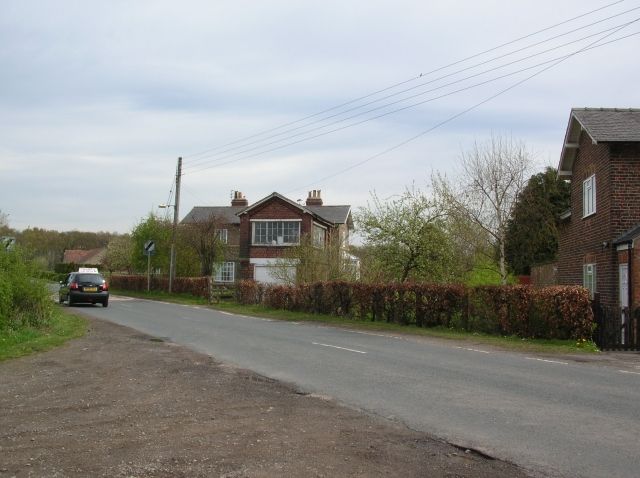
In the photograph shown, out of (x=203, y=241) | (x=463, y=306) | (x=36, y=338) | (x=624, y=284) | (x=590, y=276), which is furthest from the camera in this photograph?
(x=203, y=241)

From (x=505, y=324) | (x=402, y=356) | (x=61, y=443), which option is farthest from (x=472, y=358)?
(x=61, y=443)

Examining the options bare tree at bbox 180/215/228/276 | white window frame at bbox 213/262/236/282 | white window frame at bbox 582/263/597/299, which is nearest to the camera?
white window frame at bbox 582/263/597/299

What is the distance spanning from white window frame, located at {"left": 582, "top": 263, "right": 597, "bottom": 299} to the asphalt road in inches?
289

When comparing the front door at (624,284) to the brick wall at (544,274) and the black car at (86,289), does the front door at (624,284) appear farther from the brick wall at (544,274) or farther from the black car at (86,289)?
the black car at (86,289)

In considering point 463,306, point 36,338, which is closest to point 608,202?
point 463,306

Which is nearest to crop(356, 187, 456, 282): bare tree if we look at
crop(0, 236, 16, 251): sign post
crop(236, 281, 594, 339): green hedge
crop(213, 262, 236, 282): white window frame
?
crop(236, 281, 594, 339): green hedge

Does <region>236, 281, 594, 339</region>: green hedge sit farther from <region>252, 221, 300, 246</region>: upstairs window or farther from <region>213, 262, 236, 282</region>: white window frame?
<region>213, 262, 236, 282</region>: white window frame

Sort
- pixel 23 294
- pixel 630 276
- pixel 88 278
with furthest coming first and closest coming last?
pixel 88 278, pixel 630 276, pixel 23 294

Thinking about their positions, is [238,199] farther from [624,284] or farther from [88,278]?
[624,284]

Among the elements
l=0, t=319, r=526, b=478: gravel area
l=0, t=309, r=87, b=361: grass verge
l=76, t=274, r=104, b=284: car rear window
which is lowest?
l=0, t=319, r=526, b=478: gravel area

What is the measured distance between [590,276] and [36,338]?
17.8 meters

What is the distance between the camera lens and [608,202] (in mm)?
20328

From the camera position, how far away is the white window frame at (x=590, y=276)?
22.1 m

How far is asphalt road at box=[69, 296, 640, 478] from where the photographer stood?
22.2 ft
